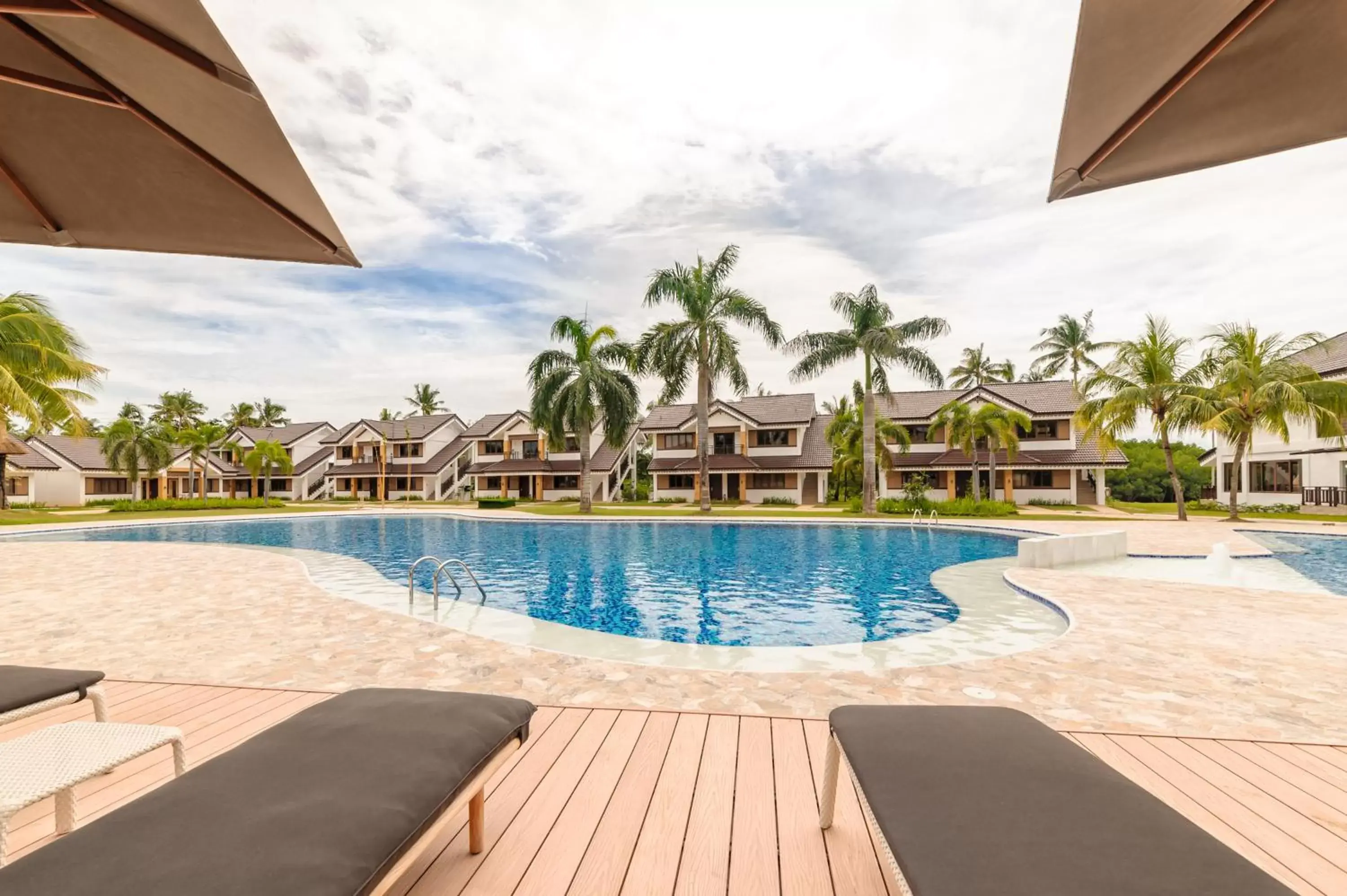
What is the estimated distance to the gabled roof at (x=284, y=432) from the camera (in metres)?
51.6

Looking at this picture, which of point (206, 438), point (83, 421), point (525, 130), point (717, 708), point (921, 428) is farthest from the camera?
point (206, 438)

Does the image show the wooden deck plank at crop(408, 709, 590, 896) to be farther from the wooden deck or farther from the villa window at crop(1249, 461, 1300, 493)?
the villa window at crop(1249, 461, 1300, 493)

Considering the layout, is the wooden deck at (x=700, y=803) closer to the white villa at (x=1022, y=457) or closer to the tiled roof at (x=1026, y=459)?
the white villa at (x=1022, y=457)

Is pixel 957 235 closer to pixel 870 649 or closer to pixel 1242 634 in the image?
pixel 1242 634

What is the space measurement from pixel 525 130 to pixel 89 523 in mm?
24404

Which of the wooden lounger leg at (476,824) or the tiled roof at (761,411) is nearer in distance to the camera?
the wooden lounger leg at (476,824)

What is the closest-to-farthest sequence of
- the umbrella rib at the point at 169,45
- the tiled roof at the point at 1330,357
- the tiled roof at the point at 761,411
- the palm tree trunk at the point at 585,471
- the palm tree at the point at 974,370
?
1. the umbrella rib at the point at 169,45
2. the tiled roof at the point at 1330,357
3. the palm tree trunk at the point at 585,471
4. the tiled roof at the point at 761,411
5. the palm tree at the point at 974,370

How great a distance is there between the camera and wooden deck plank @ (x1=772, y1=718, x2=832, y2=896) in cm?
239

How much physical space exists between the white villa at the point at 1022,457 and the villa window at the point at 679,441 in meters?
11.5

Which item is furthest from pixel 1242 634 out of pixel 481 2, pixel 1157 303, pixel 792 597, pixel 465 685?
pixel 1157 303

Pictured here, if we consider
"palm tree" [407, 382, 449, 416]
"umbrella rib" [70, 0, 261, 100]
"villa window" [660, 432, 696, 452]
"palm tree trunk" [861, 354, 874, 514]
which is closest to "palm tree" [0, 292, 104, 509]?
"umbrella rib" [70, 0, 261, 100]

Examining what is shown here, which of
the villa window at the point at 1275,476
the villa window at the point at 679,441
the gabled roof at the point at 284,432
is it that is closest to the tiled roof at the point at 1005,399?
the villa window at the point at 1275,476

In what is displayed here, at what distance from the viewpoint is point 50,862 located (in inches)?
61.6

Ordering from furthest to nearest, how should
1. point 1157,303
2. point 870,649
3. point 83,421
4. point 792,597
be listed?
point 1157,303 < point 83,421 < point 792,597 < point 870,649
